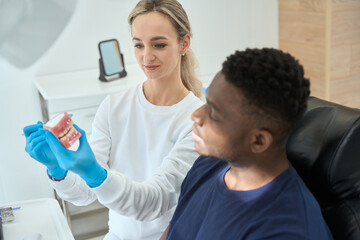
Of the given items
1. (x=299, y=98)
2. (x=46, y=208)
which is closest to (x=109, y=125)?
(x=46, y=208)

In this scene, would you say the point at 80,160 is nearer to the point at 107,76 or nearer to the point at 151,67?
the point at 151,67

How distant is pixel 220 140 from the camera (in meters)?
1.04

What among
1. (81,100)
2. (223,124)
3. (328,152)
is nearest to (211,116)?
(223,124)

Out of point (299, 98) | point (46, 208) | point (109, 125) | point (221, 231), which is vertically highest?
point (299, 98)

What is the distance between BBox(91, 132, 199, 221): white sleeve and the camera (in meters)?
1.27

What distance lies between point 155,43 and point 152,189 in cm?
46

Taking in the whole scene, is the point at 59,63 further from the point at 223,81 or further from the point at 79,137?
the point at 223,81

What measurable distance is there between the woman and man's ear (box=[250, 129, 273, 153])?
0.44 m

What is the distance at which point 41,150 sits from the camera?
1294 millimetres

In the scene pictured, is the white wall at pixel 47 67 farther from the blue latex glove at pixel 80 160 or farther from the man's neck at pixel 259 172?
the man's neck at pixel 259 172

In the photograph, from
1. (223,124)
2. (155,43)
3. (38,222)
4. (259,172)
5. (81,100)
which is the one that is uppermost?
(155,43)

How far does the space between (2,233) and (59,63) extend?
150 cm

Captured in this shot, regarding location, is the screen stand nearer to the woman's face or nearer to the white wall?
the white wall

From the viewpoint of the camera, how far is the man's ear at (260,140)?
3.21ft
